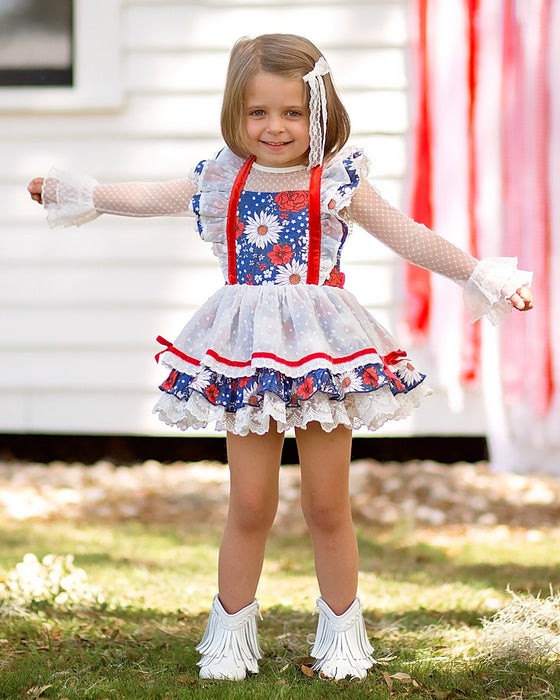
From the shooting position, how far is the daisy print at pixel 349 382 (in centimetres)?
237

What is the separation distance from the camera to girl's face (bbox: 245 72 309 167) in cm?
245

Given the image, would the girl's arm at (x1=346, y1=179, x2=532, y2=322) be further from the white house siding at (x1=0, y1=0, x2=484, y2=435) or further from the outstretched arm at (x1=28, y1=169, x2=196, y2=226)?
the white house siding at (x1=0, y1=0, x2=484, y2=435)

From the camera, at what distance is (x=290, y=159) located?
2.52m

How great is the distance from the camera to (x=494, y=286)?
247 cm

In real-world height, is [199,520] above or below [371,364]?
below

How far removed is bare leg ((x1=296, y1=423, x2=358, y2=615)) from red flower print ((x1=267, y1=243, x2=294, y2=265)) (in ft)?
1.34

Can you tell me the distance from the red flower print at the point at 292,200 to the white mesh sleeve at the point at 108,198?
26cm

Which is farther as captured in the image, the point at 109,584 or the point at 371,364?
the point at 109,584

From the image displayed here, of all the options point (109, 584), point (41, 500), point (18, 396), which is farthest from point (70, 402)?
point (109, 584)

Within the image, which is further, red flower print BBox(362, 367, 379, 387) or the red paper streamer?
the red paper streamer

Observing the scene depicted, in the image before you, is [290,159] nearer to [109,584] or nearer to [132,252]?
[109,584]

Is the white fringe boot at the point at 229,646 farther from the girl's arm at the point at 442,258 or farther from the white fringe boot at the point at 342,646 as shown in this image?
the girl's arm at the point at 442,258

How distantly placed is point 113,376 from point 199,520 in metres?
1.00

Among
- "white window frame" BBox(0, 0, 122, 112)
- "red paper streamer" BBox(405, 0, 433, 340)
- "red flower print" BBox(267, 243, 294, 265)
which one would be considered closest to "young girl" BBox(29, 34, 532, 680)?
"red flower print" BBox(267, 243, 294, 265)
